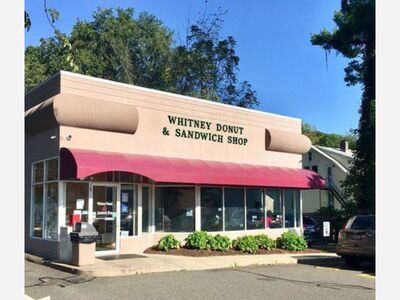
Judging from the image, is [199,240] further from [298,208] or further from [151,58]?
[151,58]

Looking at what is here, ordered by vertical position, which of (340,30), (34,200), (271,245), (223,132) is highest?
(340,30)

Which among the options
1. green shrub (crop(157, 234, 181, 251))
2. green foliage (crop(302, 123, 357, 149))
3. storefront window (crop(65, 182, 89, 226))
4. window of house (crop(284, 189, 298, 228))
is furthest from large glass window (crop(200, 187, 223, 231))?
green foliage (crop(302, 123, 357, 149))

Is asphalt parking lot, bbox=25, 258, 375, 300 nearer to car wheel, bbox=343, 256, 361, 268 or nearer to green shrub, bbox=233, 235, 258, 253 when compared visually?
car wheel, bbox=343, 256, 361, 268

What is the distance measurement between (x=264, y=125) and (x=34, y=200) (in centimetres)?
1023

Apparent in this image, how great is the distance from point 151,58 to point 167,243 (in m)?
29.3

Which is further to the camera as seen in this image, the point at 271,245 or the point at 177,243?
the point at 271,245

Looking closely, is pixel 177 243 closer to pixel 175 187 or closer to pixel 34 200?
pixel 175 187

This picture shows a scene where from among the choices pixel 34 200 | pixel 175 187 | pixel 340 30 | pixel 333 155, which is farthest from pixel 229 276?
pixel 333 155

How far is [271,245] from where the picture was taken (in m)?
19.3

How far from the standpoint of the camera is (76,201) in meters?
15.6

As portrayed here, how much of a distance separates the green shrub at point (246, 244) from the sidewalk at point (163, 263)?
74 centimetres

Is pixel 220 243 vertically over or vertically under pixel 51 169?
under

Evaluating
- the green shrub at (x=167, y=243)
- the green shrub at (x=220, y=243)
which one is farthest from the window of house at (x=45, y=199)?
the green shrub at (x=220, y=243)

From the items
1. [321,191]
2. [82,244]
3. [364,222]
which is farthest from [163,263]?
[321,191]
